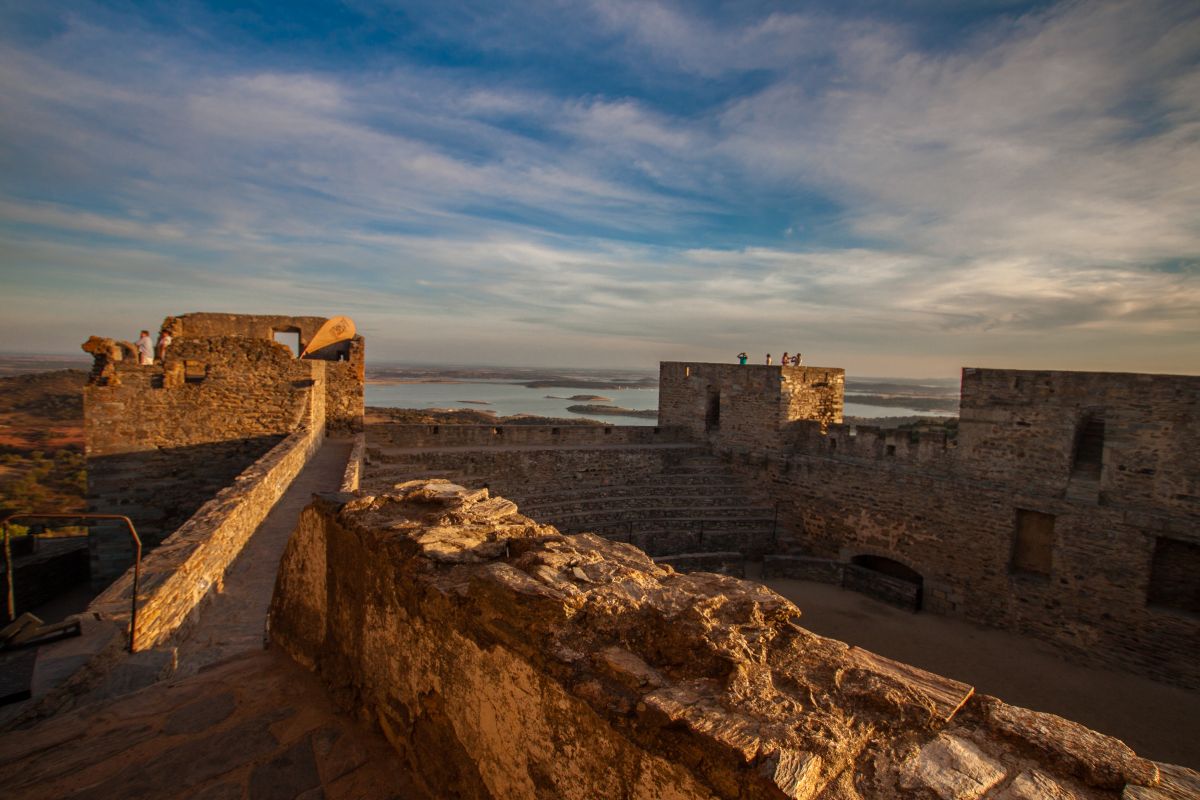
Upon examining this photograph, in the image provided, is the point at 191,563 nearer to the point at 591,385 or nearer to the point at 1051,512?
the point at 1051,512

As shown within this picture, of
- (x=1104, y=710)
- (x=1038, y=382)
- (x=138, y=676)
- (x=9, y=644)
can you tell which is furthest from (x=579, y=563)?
(x=1038, y=382)

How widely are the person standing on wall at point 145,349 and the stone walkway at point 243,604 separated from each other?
5.54 metres

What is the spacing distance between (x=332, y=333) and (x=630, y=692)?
54.1 feet

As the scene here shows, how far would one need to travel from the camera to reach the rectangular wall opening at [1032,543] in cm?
1083

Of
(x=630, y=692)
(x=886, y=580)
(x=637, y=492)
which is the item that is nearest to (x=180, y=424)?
(x=637, y=492)

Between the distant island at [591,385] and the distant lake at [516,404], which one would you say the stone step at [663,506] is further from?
the distant island at [591,385]

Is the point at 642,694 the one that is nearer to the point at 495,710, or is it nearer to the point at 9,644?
the point at 495,710

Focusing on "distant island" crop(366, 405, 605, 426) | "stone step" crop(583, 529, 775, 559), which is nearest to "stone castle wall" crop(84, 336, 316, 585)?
"distant island" crop(366, 405, 605, 426)

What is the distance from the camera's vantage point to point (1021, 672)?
32.6 ft

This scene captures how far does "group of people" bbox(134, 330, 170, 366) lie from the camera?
10617 mm

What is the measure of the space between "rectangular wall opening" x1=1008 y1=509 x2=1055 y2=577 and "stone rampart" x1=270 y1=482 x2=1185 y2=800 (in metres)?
11.9

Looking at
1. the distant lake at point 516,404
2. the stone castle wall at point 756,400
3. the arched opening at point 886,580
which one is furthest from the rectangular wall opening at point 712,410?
the distant lake at point 516,404

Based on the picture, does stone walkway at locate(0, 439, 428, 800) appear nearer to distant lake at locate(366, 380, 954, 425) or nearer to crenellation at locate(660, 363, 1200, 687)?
crenellation at locate(660, 363, 1200, 687)

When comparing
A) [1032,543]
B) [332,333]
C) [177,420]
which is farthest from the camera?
[332,333]
